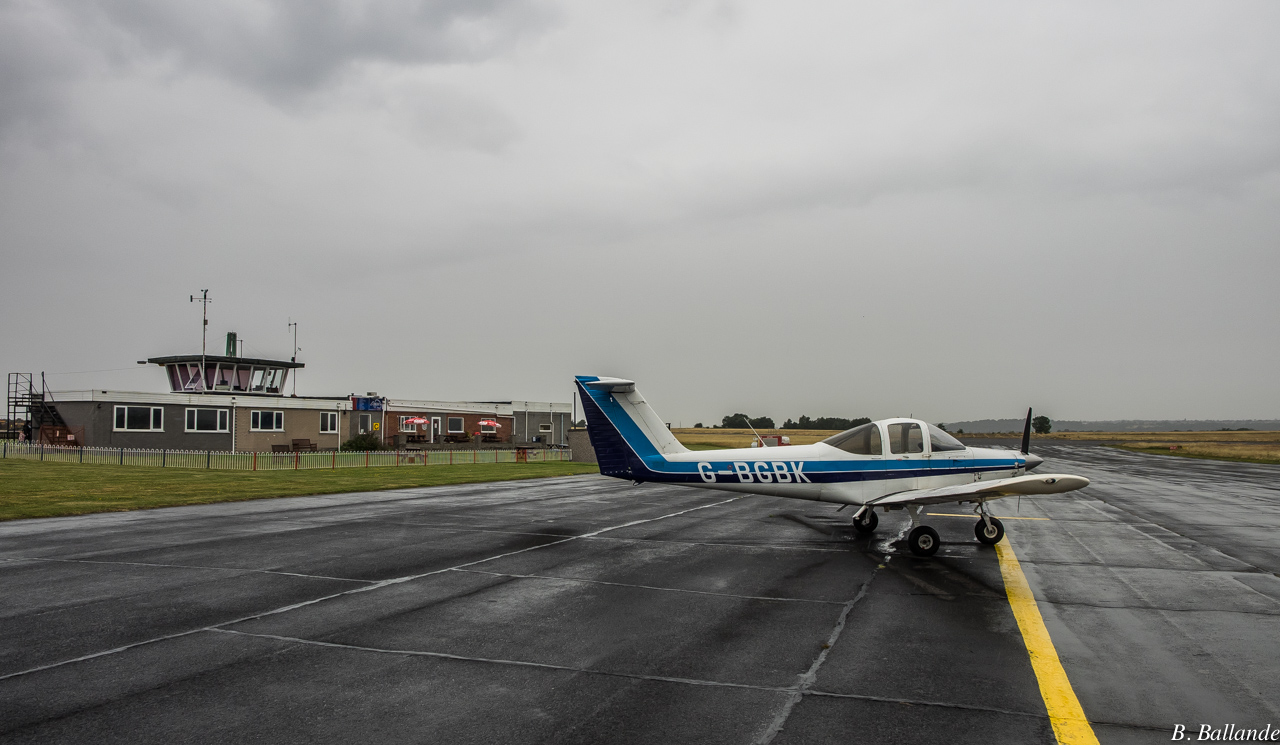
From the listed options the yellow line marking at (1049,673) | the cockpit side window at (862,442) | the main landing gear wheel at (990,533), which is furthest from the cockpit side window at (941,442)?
the yellow line marking at (1049,673)

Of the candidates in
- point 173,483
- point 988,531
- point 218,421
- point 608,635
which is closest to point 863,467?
point 988,531

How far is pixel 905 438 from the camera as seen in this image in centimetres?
1384

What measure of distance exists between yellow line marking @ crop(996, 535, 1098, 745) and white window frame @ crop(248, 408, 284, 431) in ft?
165

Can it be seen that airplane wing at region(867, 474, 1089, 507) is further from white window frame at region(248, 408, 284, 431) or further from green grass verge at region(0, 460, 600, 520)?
white window frame at region(248, 408, 284, 431)

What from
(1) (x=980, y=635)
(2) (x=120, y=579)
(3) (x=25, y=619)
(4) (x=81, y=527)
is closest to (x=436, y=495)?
(4) (x=81, y=527)

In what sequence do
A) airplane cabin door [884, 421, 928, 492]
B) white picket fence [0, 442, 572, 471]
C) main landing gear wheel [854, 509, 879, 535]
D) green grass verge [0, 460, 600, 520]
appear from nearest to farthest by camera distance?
1. airplane cabin door [884, 421, 928, 492]
2. main landing gear wheel [854, 509, 879, 535]
3. green grass verge [0, 460, 600, 520]
4. white picket fence [0, 442, 572, 471]

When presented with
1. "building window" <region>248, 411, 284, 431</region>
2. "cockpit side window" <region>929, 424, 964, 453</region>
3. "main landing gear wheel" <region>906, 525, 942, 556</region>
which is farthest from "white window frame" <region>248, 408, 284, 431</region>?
"main landing gear wheel" <region>906, 525, 942, 556</region>

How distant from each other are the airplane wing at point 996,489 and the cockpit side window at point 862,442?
97 cm

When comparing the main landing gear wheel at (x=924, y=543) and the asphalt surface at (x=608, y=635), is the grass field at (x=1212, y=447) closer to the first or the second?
the asphalt surface at (x=608, y=635)

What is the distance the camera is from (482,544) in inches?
520

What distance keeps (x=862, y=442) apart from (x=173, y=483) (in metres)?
23.2

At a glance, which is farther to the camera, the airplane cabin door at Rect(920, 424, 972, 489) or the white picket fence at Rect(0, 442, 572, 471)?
the white picket fence at Rect(0, 442, 572, 471)

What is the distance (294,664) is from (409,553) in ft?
19.1

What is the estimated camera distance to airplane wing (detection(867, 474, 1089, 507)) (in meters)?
12.2
